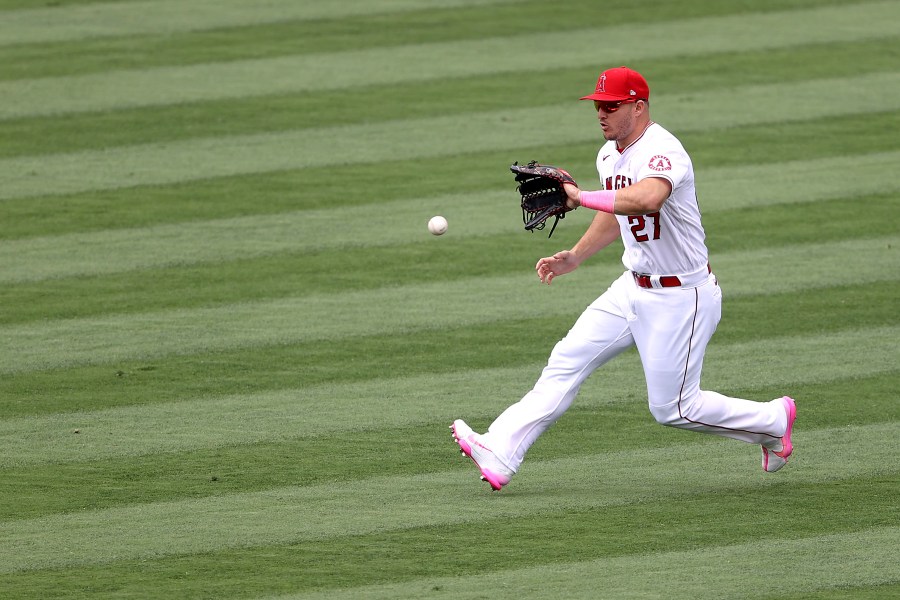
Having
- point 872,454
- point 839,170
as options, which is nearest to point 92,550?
point 872,454

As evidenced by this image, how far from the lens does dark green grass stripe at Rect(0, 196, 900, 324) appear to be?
8.34m

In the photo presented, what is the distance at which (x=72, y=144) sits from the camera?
1052 centimetres

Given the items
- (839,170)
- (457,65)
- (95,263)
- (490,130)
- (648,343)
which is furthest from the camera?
(457,65)

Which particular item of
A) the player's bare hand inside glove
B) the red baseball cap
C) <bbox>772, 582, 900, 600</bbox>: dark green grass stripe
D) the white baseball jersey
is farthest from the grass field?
the red baseball cap

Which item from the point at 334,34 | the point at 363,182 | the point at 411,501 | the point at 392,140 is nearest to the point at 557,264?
the point at 411,501

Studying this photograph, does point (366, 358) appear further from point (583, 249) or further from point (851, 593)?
point (851, 593)

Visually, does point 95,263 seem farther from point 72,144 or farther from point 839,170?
point 839,170

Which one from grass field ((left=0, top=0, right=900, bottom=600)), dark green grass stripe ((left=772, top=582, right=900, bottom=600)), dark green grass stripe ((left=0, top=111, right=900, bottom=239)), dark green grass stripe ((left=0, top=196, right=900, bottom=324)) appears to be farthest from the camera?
dark green grass stripe ((left=0, top=111, right=900, bottom=239))

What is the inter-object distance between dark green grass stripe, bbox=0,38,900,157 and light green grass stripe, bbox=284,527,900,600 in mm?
6228

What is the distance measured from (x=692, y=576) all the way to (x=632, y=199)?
1524mm

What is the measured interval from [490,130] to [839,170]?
105 inches

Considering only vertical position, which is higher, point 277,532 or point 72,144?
point 72,144

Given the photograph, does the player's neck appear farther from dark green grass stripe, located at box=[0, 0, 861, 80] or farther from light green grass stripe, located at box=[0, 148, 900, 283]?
dark green grass stripe, located at box=[0, 0, 861, 80]

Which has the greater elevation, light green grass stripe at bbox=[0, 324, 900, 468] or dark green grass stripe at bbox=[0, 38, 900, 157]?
dark green grass stripe at bbox=[0, 38, 900, 157]
